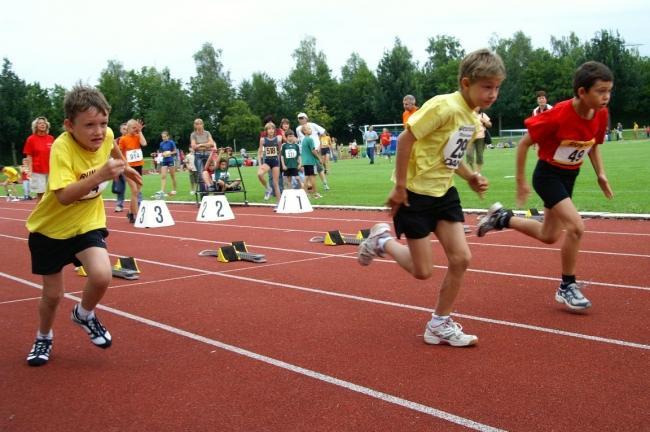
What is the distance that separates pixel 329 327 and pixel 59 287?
1.93 metres

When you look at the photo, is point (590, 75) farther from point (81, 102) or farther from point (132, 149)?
point (132, 149)

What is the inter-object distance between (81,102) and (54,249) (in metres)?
0.97

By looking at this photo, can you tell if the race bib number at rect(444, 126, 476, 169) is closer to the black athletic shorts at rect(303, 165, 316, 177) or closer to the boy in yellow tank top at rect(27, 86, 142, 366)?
the boy in yellow tank top at rect(27, 86, 142, 366)

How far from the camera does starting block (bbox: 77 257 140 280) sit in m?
7.75

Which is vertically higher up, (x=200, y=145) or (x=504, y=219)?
(x=200, y=145)

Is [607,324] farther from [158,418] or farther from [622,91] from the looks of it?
[622,91]

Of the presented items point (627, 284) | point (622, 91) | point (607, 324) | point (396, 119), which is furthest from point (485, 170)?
point (396, 119)

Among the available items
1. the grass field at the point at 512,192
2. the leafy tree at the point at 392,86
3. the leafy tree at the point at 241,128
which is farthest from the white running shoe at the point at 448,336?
the leafy tree at the point at 392,86

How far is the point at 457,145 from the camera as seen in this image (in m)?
4.68

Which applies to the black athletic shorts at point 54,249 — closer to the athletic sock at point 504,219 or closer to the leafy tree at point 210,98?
the athletic sock at point 504,219

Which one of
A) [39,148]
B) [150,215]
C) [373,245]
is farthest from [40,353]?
[150,215]

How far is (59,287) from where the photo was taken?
4742mm

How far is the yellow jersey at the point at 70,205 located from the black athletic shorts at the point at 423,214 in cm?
193

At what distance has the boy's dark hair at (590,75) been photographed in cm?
515
